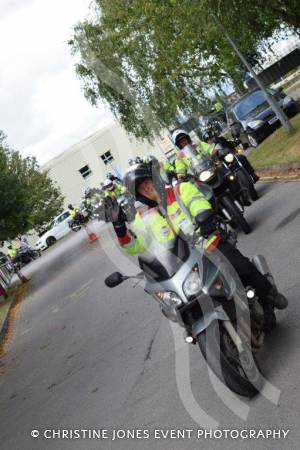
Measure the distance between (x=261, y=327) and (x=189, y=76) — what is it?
22577mm

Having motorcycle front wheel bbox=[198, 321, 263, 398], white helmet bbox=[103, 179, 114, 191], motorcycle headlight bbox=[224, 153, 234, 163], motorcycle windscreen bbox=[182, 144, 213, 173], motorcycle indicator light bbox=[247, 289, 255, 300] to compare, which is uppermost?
white helmet bbox=[103, 179, 114, 191]

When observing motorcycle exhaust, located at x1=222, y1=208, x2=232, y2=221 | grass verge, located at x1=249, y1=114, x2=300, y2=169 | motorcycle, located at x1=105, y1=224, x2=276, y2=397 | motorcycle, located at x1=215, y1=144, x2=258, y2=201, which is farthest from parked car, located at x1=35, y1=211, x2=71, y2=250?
motorcycle, located at x1=105, y1=224, x2=276, y2=397

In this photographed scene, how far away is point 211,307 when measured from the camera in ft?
16.2

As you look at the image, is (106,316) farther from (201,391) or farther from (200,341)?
(200,341)

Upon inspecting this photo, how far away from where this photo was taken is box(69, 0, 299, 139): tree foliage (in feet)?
56.4

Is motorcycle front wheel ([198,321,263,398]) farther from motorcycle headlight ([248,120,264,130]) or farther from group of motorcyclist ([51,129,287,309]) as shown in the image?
motorcycle headlight ([248,120,264,130])

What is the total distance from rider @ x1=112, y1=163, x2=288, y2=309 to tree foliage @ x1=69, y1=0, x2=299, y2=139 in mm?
11355

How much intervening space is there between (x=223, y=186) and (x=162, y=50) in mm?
15012

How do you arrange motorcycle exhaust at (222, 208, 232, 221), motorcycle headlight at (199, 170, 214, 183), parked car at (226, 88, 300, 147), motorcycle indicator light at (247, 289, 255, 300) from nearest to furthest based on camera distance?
motorcycle indicator light at (247, 289, 255, 300)
motorcycle headlight at (199, 170, 214, 183)
motorcycle exhaust at (222, 208, 232, 221)
parked car at (226, 88, 300, 147)

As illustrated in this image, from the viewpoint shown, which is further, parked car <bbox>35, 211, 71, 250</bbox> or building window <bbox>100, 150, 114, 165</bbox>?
building window <bbox>100, 150, 114, 165</bbox>

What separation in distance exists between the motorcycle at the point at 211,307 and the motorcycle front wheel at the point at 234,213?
4786mm

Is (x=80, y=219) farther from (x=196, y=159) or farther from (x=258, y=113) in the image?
(x=196, y=159)

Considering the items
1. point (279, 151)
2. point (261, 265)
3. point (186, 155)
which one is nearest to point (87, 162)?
point (279, 151)

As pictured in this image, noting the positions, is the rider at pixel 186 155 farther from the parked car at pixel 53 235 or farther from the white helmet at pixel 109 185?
the parked car at pixel 53 235
